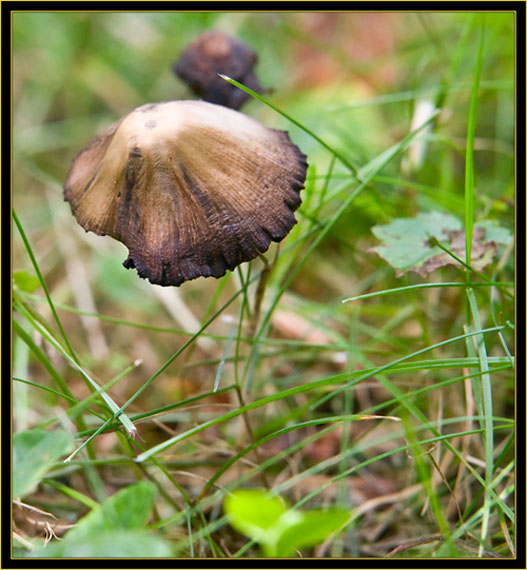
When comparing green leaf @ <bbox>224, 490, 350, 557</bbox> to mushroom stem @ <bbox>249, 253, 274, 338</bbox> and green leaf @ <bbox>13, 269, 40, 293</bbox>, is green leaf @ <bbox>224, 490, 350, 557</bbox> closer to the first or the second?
mushroom stem @ <bbox>249, 253, 274, 338</bbox>

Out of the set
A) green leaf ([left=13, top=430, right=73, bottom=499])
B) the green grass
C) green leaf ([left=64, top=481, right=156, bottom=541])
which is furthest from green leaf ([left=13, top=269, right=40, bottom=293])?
green leaf ([left=64, top=481, right=156, bottom=541])

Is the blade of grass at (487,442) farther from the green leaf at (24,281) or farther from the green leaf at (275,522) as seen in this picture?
the green leaf at (24,281)

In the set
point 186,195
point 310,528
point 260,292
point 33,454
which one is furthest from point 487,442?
point 33,454

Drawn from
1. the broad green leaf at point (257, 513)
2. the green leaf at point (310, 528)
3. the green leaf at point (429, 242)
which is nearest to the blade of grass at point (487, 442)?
the green leaf at point (429, 242)

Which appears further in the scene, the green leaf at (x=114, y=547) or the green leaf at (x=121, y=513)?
the green leaf at (x=121, y=513)

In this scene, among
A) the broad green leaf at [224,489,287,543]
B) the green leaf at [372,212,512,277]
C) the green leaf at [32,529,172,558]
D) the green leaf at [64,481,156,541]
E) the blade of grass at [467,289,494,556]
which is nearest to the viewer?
the broad green leaf at [224,489,287,543]

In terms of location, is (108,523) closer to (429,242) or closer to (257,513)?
(257,513)
